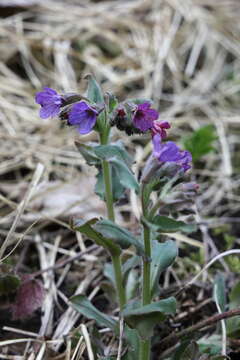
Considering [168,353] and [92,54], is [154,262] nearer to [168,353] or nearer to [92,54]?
[168,353]

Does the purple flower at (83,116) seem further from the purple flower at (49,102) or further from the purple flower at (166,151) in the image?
the purple flower at (166,151)

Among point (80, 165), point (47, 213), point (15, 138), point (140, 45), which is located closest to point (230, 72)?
point (140, 45)

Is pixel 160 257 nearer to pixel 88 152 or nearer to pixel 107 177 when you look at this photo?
pixel 107 177

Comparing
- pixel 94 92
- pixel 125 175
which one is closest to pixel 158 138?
pixel 125 175

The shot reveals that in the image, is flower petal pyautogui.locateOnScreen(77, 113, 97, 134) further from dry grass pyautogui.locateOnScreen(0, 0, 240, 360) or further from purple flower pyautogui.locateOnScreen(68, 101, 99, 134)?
dry grass pyautogui.locateOnScreen(0, 0, 240, 360)

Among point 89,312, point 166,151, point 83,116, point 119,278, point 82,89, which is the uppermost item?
point 82,89

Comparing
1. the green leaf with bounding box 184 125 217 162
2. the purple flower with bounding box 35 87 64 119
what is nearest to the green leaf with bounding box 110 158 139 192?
the purple flower with bounding box 35 87 64 119
